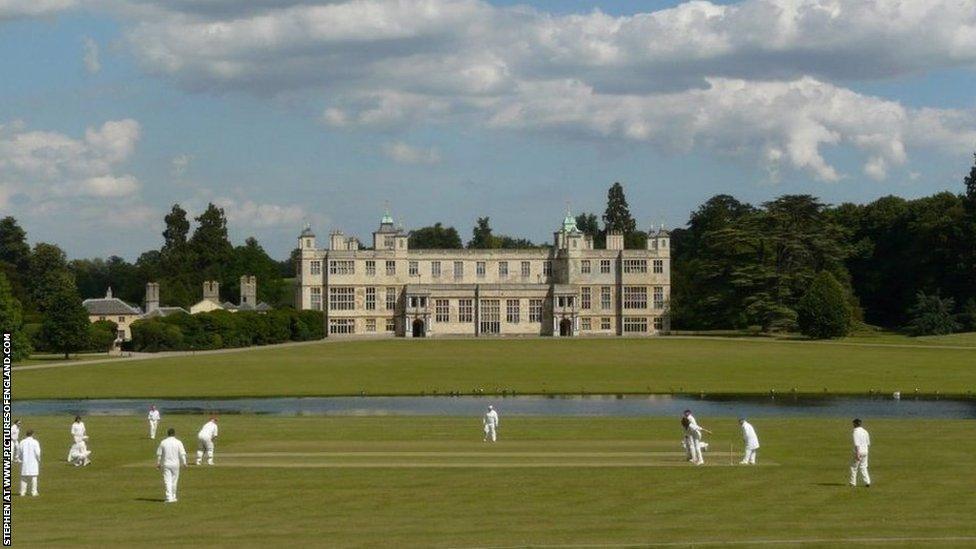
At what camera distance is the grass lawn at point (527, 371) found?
6031 centimetres

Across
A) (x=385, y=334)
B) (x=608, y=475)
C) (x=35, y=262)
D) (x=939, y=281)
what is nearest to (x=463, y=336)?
(x=385, y=334)

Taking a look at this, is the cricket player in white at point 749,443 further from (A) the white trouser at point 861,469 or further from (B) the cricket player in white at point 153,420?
(B) the cricket player in white at point 153,420

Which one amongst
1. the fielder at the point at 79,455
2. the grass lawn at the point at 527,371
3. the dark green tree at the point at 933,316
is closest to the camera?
the fielder at the point at 79,455

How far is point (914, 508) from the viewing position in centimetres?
2441

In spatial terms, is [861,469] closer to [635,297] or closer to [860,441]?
[860,441]

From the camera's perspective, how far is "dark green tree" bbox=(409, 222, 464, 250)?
185 metres

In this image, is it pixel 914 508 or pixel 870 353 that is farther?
pixel 870 353

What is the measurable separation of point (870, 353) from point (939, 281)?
31.8m

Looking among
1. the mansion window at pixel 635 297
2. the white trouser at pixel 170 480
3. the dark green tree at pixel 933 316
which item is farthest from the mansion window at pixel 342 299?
the white trouser at pixel 170 480

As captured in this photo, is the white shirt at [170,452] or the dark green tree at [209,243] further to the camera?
the dark green tree at [209,243]

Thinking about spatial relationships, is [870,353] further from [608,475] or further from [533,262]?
[608,475]

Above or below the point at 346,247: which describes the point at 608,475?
below

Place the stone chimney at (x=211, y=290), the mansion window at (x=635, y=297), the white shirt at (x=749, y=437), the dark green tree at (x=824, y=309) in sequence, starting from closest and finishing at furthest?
the white shirt at (x=749, y=437)
the dark green tree at (x=824, y=309)
the mansion window at (x=635, y=297)
the stone chimney at (x=211, y=290)

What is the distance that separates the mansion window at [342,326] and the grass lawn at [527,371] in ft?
80.7
